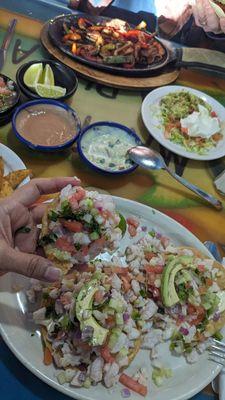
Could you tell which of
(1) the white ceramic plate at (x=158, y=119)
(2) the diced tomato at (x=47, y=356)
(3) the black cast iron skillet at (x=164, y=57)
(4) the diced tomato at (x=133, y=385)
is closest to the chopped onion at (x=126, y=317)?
(4) the diced tomato at (x=133, y=385)

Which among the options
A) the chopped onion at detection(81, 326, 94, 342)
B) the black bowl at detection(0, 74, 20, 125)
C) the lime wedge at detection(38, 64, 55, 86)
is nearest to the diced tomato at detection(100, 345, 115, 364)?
the chopped onion at detection(81, 326, 94, 342)

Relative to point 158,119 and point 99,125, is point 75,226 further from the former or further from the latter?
point 158,119

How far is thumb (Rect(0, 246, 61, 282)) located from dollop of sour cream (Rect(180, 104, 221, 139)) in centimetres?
155

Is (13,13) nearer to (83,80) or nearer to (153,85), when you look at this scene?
(83,80)

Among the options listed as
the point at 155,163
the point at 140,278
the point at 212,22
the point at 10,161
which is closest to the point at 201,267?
the point at 140,278

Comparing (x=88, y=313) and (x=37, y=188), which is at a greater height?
(x=37, y=188)

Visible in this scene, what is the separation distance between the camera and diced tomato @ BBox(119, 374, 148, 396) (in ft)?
5.56

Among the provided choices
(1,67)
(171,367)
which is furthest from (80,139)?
(171,367)

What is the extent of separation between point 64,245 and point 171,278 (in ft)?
1.62

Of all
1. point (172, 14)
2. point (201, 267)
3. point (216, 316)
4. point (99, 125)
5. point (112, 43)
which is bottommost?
point (216, 316)

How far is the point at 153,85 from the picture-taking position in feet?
10.4

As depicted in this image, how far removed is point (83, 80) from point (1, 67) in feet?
1.87

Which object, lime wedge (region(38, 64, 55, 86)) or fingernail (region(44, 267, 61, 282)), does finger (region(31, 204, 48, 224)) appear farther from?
lime wedge (region(38, 64, 55, 86))

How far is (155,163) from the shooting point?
254 centimetres
